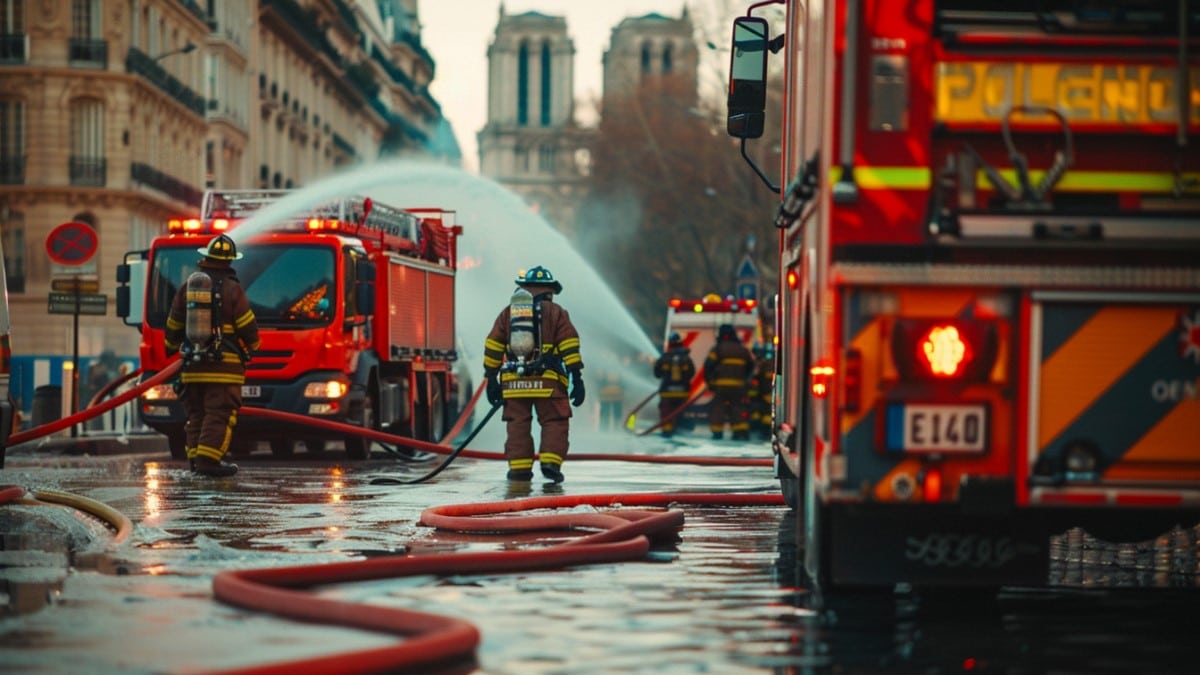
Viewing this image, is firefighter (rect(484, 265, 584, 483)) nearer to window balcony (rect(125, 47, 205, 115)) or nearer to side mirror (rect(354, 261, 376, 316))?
side mirror (rect(354, 261, 376, 316))

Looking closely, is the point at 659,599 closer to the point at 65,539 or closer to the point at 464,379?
the point at 65,539

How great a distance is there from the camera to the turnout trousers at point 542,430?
681 inches

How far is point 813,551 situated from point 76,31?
160 ft

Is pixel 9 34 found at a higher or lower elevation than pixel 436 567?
higher

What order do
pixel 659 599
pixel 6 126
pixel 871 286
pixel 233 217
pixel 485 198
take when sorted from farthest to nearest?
pixel 6 126
pixel 485 198
pixel 233 217
pixel 659 599
pixel 871 286

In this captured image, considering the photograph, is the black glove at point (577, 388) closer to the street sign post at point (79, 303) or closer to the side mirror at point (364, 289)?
the side mirror at point (364, 289)

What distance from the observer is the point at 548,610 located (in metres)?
8.57

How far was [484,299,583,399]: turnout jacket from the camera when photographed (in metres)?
17.2

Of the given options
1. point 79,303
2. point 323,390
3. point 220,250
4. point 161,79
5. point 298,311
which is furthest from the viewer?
point 161,79

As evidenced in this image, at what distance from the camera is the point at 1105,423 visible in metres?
7.88

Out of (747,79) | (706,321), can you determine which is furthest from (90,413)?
(706,321)

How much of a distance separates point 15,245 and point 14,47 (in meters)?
4.64

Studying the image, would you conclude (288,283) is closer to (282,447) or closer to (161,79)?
(282,447)

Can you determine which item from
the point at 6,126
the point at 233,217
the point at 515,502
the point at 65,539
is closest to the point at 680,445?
the point at 233,217
